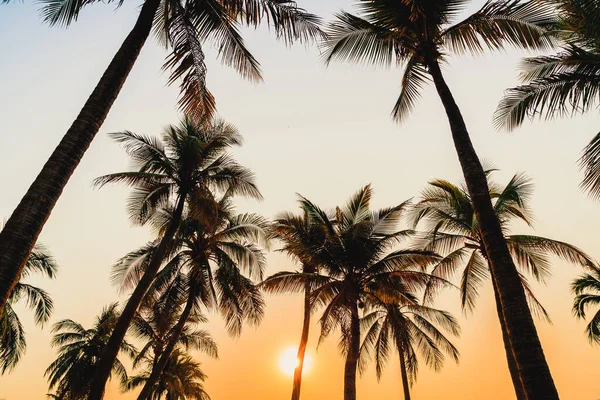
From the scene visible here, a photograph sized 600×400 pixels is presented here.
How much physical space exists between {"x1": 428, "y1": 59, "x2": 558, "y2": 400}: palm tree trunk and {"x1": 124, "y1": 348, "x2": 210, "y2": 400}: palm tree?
27.0 meters

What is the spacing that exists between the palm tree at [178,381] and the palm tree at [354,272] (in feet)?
54.6

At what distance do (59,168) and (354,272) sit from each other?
12.0 meters

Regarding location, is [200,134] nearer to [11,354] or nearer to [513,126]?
[513,126]

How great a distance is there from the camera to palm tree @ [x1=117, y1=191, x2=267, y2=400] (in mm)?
17672

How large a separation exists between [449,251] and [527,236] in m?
2.76

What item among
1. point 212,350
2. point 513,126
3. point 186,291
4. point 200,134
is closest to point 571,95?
point 513,126

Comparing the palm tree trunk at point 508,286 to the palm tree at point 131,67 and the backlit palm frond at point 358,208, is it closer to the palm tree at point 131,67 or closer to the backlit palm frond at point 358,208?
the palm tree at point 131,67

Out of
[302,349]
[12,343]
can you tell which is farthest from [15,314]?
[302,349]

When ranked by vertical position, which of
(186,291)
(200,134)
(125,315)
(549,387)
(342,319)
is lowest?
(549,387)

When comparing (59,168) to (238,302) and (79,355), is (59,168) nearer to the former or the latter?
(238,302)

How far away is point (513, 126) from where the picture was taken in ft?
30.9

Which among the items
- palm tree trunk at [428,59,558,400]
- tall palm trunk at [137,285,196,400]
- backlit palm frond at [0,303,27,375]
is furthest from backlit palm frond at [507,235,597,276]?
backlit palm frond at [0,303,27,375]

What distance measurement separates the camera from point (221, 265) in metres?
18.0

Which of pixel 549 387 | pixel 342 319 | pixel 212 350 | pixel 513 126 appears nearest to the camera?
pixel 549 387
